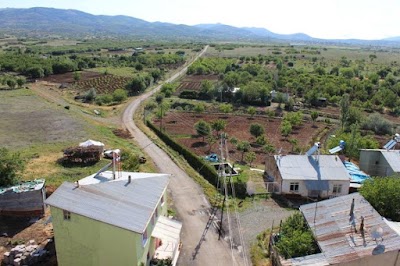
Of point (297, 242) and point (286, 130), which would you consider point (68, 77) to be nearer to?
point (286, 130)

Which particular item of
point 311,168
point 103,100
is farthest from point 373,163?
point 103,100

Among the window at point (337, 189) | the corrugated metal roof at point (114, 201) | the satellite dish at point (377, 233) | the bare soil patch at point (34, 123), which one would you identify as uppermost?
the corrugated metal roof at point (114, 201)

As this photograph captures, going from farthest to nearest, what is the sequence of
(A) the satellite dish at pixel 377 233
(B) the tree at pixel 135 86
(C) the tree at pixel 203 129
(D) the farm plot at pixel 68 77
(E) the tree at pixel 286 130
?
1. (D) the farm plot at pixel 68 77
2. (B) the tree at pixel 135 86
3. (E) the tree at pixel 286 130
4. (C) the tree at pixel 203 129
5. (A) the satellite dish at pixel 377 233

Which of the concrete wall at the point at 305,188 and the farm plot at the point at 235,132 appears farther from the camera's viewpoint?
the farm plot at the point at 235,132

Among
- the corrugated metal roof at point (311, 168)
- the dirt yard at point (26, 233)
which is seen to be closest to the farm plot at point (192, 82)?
the corrugated metal roof at point (311, 168)

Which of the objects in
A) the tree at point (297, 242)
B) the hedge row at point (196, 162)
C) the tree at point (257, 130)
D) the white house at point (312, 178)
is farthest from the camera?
the tree at point (257, 130)

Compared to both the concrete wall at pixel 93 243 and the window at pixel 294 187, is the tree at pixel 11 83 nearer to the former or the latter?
the window at pixel 294 187
